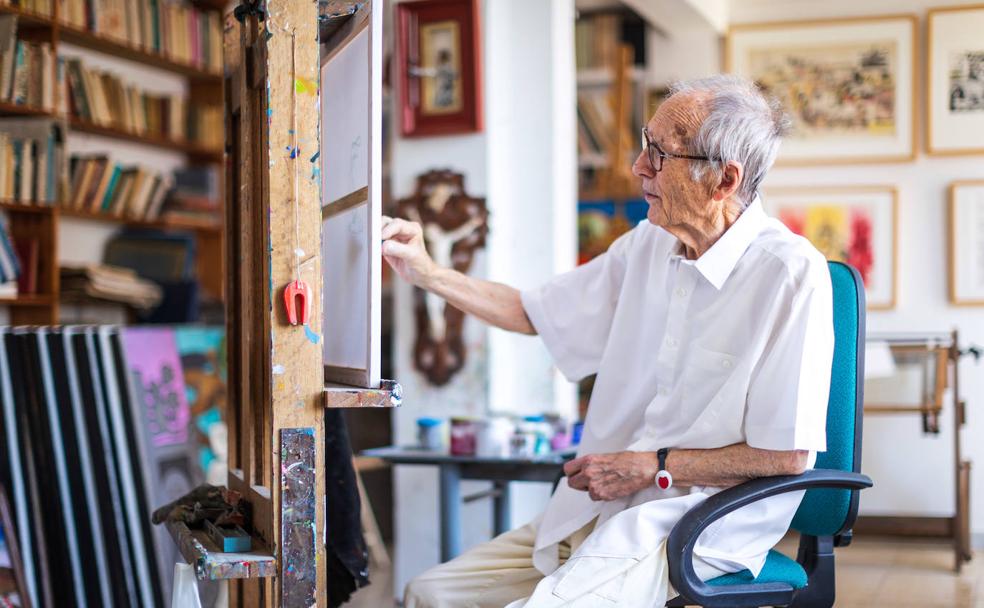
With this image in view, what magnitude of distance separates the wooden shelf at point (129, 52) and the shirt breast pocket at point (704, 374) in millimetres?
3315

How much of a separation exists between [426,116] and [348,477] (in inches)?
69.5

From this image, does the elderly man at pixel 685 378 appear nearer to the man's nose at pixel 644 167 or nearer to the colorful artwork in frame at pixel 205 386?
the man's nose at pixel 644 167

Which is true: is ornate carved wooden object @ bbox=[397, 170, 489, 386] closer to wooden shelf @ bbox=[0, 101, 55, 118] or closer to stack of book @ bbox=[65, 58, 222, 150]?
wooden shelf @ bbox=[0, 101, 55, 118]

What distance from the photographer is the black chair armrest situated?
1678 millimetres

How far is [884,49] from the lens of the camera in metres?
4.93

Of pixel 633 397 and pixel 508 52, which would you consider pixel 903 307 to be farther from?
pixel 633 397

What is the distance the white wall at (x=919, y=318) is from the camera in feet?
15.8

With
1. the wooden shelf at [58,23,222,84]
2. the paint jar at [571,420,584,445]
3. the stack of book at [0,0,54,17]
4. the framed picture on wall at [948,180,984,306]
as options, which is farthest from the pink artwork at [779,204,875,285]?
the stack of book at [0,0,54,17]

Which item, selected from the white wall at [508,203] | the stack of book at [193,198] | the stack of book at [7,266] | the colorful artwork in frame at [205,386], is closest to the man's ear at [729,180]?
the white wall at [508,203]

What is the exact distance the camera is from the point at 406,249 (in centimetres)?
201

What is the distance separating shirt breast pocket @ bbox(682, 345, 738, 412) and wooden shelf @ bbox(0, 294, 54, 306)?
2.93 metres

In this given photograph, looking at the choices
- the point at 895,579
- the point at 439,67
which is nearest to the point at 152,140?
the point at 439,67

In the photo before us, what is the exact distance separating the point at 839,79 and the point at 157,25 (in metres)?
3.15

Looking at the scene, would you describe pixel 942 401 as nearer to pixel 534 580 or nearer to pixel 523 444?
pixel 523 444
